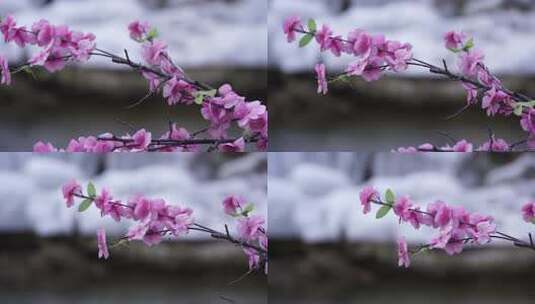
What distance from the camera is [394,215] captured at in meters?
1.57

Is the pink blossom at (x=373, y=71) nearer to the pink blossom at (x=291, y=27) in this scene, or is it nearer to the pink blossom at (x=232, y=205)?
the pink blossom at (x=291, y=27)

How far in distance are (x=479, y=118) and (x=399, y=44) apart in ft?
0.86

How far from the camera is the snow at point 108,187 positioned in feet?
5.19

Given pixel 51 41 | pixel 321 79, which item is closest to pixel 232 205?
pixel 321 79

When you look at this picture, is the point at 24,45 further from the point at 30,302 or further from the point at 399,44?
the point at 399,44

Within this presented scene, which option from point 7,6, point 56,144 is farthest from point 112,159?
point 7,6

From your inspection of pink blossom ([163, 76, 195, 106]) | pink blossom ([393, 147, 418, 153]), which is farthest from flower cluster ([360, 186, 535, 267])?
pink blossom ([163, 76, 195, 106])

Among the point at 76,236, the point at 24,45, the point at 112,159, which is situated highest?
the point at 24,45

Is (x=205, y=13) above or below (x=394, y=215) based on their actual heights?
above

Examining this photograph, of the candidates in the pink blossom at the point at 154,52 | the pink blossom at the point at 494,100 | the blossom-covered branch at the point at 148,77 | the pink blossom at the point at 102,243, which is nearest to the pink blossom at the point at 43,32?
the blossom-covered branch at the point at 148,77

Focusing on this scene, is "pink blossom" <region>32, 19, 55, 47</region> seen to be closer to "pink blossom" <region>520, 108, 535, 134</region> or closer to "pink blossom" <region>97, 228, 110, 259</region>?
"pink blossom" <region>97, 228, 110, 259</region>

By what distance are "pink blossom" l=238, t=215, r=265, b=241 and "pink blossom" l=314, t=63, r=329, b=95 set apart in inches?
13.3

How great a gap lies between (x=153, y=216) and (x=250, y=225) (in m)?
0.23

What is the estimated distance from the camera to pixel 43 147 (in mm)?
1596
